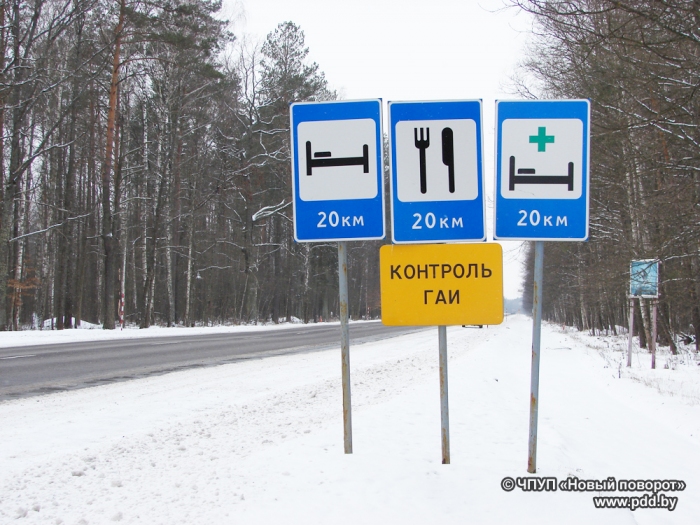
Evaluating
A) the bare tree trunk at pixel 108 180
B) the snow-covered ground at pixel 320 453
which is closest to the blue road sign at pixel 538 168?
the snow-covered ground at pixel 320 453

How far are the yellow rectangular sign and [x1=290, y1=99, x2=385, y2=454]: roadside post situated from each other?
12.7 inches

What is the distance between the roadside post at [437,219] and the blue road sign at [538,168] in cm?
19

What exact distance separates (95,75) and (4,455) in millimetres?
21944

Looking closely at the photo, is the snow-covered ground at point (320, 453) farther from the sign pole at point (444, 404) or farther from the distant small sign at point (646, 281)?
the distant small sign at point (646, 281)

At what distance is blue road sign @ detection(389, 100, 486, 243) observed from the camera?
462 cm

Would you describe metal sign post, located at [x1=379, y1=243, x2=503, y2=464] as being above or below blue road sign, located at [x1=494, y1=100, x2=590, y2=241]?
below

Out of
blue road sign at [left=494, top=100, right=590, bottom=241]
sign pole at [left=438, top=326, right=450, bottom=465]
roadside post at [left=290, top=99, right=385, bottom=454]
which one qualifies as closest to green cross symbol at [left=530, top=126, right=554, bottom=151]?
blue road sign at [left=494, top=100, right=590, bottom=241]

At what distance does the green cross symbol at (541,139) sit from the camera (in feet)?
15.1

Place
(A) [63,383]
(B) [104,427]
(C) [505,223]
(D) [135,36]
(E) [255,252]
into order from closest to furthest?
(C) [505,223]
(B) [104,427]
(A) [63,383]
(D) [135,36]
(E) [255,252]

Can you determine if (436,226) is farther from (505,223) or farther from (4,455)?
(4,455)

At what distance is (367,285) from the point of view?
75.9m

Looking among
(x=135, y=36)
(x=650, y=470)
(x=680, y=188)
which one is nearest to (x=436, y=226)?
(x=650, y=470)

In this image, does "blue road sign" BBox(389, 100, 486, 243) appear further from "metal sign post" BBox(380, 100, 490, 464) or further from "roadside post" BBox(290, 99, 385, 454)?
"roadside post" BBox(290, 99, 385, 454)

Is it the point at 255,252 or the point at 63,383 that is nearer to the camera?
the point at 63,383
